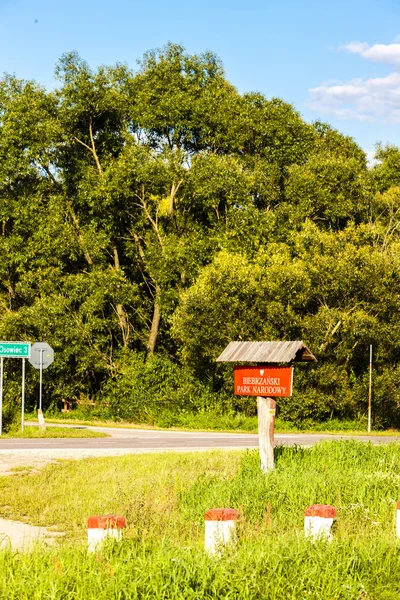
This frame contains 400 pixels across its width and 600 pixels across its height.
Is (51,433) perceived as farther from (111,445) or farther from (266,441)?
(266,441)

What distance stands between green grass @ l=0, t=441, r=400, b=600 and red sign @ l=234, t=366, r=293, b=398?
4.50 ft

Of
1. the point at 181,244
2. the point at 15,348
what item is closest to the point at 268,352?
the point at 15,348

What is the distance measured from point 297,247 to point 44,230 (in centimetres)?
1300

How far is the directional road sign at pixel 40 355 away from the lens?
3036 centimetres

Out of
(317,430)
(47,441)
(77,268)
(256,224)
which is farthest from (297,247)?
(47,441)

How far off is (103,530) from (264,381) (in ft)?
29.6

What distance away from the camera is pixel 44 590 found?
7457mm

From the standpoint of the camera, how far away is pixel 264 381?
57.3ft

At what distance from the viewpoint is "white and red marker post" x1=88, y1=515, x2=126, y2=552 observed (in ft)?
28.6

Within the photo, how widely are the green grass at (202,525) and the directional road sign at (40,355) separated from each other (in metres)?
9.41

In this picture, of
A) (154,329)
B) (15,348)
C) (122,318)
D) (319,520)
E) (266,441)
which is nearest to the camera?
(319,520)

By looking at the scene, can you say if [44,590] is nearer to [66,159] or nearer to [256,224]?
[256,224]

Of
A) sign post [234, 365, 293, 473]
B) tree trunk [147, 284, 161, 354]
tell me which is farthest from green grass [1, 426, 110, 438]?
tree trunk [147, 284, 161, 354]

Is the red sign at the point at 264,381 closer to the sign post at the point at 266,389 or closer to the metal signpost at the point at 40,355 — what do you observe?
the sign post at the point at 266,389
